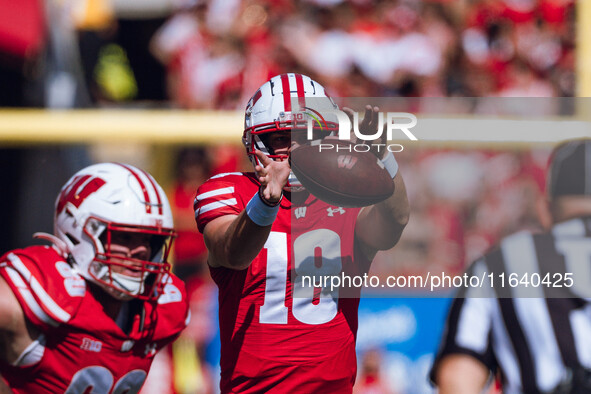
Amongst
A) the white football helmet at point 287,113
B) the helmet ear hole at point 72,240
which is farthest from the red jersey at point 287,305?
the helmet ear hole at point 72,240

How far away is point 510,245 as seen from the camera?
220 centimetres

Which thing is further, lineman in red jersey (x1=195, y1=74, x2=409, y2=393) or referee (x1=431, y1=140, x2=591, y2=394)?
lineman in red jersey (x1=195, y1=74, x2=409, y2=393)

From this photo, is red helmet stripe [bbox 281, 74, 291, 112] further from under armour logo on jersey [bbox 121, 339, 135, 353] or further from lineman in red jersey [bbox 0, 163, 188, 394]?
under armour logo on jersey [bbox 121, 339, 135, 353]

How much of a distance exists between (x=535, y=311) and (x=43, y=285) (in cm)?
150

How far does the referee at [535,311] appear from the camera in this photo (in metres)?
1.99

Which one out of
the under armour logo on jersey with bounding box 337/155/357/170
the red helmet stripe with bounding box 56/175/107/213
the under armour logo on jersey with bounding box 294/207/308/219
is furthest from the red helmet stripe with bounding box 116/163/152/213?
the under armour logo on jersey with bounding box 337/155/357/170

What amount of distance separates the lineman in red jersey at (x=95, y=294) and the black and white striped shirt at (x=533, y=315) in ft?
3.55

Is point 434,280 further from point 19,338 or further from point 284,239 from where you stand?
point 19,338

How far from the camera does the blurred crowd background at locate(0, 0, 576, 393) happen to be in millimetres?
5227

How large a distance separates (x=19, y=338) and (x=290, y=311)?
2.82 ft

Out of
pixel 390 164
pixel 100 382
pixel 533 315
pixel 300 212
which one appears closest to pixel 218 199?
pixel 300 212

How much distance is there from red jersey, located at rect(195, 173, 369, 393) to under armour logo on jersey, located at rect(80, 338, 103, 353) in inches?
18.8

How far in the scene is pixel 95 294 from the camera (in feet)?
8.72

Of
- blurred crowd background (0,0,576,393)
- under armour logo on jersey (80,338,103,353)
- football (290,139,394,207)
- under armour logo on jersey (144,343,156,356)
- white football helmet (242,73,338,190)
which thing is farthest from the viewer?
blurred crowd background (0,0,576,393)
